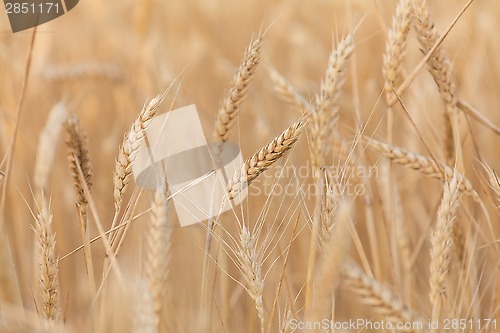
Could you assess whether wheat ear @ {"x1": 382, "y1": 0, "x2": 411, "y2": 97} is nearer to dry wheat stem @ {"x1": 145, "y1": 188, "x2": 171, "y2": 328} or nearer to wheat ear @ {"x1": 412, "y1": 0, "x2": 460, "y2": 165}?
wheat ear @ {"x1": 412, "y1": 0, "x2": 460, "y2": 165}

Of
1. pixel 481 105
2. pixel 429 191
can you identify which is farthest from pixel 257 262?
pixel 481 105

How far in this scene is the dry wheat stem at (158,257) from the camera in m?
0.59

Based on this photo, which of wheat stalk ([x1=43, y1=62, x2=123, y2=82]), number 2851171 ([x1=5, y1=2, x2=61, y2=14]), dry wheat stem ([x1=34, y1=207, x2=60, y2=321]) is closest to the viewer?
dry wheat stem ([x1=34, y1=207, x2=60, y2=321])

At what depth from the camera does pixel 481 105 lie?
176 centimetres

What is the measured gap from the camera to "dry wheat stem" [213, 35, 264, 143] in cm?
84

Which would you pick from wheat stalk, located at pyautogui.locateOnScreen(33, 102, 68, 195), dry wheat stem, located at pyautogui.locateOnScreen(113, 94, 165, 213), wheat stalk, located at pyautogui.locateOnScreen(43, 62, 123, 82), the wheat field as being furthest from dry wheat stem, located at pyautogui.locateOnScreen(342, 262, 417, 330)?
wheat stalk, located at pyautogui.locateOnScreen(43, 62, 123, 82)

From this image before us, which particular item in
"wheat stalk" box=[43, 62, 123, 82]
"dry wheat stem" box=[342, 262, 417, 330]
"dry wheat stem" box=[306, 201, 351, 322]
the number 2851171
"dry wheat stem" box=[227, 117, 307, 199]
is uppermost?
the number 2851171

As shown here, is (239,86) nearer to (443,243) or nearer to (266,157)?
(266,157)

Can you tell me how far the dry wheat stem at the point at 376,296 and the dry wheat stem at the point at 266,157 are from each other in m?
0.21

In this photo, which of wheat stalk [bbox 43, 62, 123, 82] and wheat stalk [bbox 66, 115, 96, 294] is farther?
wheat stalk [bbox 43, 62, 123, 82]

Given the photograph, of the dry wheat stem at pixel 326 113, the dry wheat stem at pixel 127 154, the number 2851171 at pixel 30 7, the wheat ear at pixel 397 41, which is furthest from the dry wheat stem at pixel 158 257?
the number 2851171 at pixel 30 7

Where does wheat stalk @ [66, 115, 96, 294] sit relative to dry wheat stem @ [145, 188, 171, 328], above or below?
above

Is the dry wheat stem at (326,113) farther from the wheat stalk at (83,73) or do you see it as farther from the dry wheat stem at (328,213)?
the wheat stalk at (83,73)

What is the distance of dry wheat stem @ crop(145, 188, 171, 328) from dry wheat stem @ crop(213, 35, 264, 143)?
0.28 m
